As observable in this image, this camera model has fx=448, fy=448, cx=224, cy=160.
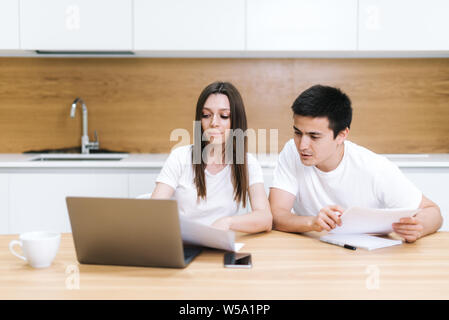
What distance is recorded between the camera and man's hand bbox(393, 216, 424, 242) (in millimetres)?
1382

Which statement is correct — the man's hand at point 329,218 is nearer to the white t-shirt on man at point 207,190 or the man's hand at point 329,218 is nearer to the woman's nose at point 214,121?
the white t-shirt on man at point 207,190

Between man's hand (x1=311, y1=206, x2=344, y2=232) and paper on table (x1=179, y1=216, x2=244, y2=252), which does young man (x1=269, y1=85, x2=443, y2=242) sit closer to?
man's hand (x1=311, y1=206, x2=344, y2=232)

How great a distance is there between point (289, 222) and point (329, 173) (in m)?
0.32

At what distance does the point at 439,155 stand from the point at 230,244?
2.47 m

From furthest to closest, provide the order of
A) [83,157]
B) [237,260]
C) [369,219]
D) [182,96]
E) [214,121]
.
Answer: [182,96] < [83,157] < [214,121] < [369,219] < [237,260]
